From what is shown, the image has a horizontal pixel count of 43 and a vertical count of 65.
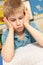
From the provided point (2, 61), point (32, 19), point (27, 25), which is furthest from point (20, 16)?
point (2, 61)

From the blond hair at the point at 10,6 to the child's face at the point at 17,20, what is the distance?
25 millimetres

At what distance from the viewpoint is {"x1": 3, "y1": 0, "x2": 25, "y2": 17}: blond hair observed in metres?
0.79

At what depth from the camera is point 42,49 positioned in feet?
2.49

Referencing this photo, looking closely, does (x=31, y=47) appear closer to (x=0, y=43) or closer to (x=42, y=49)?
(x=42, y=49)

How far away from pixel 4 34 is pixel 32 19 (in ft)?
0.77

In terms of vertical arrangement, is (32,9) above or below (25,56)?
above

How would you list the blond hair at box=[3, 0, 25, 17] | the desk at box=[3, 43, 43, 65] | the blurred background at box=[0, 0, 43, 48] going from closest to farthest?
1. the desk at box=[3, 43, 43, 65]
2. the blond hair at box=[3, 0, 25, 17]
3. the blurred background at box=[0, 0, 43, 48]

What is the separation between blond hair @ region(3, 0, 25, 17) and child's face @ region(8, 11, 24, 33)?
25 millimetres

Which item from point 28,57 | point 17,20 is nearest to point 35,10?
point 17,20

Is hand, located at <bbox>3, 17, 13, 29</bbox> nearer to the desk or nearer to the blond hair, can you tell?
the blond hair

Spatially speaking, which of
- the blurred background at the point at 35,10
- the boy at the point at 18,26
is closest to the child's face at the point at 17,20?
the boy at the point at 18,26

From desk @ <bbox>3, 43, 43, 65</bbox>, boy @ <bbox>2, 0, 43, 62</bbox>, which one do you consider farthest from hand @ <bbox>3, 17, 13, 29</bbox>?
desk @ <bbox>3, 43, 43, 65</bbox>

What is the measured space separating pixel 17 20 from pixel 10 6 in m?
0.09

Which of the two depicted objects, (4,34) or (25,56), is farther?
(4,34)
